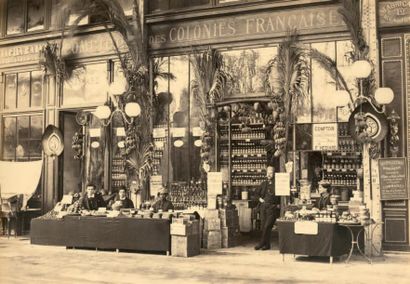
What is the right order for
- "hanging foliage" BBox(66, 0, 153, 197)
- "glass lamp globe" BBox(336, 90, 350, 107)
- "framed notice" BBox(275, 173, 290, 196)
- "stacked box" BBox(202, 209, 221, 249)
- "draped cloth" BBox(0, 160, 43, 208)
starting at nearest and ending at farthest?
"glass lamp globe" BBox(336, 90, 350, 107) < "framed notice" BBox(275, 173, 290, 196) < "stacked box" BBox(202, 209, 221, 249) < "hanging foliage" BBox(66, 0, 153, 197) < "draped cloth" BBox(0, 160, 43, 208)

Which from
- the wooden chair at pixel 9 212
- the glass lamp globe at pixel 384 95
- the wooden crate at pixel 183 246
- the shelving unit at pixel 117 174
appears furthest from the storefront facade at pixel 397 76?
the wooden chair at pixel 9 212

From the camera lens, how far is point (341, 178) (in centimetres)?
1314

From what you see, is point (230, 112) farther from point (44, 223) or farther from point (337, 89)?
point (44, 223)

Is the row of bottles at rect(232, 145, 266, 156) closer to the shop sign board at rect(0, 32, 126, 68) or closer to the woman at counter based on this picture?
the woman at counter

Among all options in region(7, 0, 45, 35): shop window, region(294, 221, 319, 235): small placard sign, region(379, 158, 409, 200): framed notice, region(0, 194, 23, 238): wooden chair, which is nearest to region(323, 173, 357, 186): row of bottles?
region(379, 158, 409, 200): framed notice

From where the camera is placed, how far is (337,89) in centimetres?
1216

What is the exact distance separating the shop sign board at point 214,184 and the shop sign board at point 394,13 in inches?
181

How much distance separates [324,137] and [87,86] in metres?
6.60

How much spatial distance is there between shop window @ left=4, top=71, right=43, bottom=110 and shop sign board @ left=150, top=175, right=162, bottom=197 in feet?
14.4

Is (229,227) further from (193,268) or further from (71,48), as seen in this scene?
(71,48)

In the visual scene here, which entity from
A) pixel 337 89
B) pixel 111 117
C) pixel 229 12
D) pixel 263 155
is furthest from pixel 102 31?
pixel 337 89

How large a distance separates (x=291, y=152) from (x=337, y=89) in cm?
166

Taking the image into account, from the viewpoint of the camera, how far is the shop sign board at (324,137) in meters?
12.1

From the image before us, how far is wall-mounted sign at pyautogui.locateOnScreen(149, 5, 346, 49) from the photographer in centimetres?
1230
